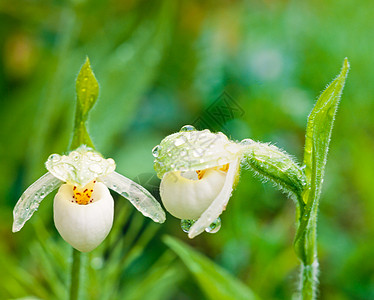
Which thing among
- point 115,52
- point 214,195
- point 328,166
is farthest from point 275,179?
point 115,52

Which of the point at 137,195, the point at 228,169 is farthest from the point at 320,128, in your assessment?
the point at 137,195

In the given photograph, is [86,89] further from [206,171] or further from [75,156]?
[206,171]

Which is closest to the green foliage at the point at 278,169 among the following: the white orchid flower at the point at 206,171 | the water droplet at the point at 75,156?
the white orchid flower at the point at 206,171

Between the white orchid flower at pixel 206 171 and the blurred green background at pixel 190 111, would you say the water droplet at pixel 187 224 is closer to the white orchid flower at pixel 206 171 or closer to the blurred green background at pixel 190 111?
the white orchid flower at pixel 206 171

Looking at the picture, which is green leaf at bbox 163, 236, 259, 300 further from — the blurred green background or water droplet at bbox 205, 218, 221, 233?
water droplet at bbox 205, 218, 221, 233

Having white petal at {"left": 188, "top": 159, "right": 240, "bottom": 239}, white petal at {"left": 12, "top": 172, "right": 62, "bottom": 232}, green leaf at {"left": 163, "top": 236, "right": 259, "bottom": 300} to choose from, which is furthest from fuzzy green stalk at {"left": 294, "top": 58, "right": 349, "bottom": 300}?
white petal at {"left": 12, "top": 172, "right": 62, "bottom": 232}

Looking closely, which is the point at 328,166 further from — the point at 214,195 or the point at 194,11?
the point at 214,195

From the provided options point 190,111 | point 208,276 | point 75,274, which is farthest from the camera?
point 190,111
